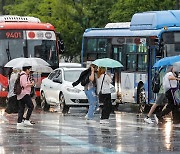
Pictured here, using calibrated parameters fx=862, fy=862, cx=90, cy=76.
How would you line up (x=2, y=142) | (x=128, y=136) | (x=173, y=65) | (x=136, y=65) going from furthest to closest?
(x=136, y=65) < (x=173, y=65) < (x=128, y=136) < (x=2, y=142)

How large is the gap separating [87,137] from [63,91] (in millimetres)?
10302

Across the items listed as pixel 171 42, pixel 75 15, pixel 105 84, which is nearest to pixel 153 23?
pixel 171 42

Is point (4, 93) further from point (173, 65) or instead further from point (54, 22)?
point (54, 22)

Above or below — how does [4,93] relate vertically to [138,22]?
below

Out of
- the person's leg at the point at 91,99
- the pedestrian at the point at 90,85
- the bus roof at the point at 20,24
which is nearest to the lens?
the pedestrian at the point at 90,85

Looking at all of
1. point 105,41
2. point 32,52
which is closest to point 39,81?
point 32,52

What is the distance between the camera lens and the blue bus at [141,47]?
91.7 ft

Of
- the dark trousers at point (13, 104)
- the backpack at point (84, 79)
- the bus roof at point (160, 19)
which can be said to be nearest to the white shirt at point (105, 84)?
the backpack at point (84, 79)

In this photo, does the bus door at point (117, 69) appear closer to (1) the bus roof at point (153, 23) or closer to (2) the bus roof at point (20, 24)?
(1) the bus roof at point (153, 23)

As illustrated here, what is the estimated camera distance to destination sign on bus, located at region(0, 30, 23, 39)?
34.5m

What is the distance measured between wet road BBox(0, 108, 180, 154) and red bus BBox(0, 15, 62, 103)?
31.0 ft

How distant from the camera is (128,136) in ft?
62.4

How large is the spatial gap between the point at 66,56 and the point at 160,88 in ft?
106

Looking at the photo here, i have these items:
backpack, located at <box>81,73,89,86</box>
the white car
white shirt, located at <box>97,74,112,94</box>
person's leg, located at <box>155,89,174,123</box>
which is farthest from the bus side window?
white shirt, located at <box>97,74,112,94</box>
